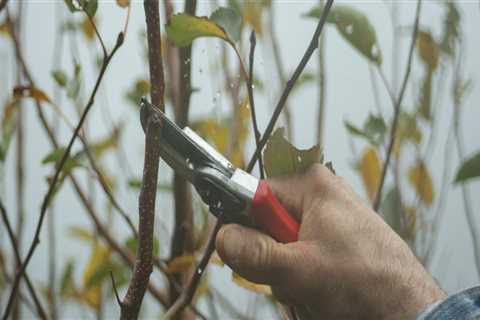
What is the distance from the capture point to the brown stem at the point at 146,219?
14.4 inches

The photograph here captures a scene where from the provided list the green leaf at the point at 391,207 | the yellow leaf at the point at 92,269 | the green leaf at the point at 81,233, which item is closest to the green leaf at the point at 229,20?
the green leaf at the point at 391,207

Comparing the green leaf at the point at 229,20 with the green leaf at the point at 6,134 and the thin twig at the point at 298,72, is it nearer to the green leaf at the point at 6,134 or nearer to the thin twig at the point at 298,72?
the thin twig at the point at 298,72

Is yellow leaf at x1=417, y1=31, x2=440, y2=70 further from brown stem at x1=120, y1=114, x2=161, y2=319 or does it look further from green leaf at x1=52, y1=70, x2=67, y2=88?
brown stem at x1=120, y1=114, x2=161, y2=319

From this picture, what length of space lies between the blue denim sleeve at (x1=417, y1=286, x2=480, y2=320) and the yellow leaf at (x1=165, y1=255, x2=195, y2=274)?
0.26 metres

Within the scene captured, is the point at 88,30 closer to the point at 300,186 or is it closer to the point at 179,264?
the point at 179,264

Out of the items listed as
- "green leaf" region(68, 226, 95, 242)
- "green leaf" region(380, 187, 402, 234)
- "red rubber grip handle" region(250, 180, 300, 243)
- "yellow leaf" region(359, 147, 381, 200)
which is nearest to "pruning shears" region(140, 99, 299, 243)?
"red rubber grip handle" region(250, 180, 300, 243)

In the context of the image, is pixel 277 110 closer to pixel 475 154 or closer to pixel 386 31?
pixel 475 154

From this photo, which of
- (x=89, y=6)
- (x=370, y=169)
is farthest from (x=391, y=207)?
(x=89, y=6)

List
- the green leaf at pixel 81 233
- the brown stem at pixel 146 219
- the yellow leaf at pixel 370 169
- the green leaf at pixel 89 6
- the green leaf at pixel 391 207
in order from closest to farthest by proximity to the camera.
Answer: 1. the brown stem at pixel 146 219
2. the green leaf at pixel 89 6
3. the green leaf at pixel 391 207
4. the yellow leaf at pixel 370 169
5. the green leaf at pixel 81 233

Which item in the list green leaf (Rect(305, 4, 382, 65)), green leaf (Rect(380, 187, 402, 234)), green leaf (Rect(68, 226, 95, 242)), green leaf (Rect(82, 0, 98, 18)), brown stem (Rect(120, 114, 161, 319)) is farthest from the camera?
green leaf (Rect(68, 226, 95, 242))

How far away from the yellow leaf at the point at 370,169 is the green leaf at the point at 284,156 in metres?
0.44

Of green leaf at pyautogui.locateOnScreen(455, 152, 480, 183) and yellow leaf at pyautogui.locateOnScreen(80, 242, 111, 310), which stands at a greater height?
green leaf at pyautogui.locateOnScreen(455, 152, 480, 183)

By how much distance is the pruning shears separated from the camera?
1.41 feet

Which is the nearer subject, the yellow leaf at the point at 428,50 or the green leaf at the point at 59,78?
the green leaf at the point at 59,78
